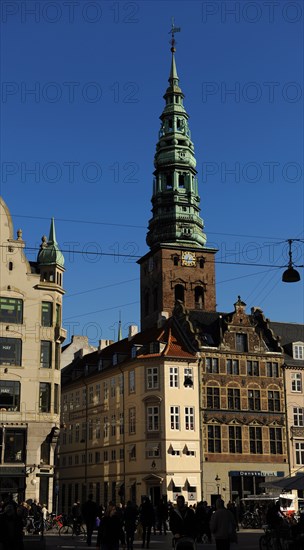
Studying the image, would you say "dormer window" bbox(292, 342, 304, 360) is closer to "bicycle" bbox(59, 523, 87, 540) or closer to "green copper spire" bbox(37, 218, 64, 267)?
"green copper spire" bbox(37, 218, 64, 267)

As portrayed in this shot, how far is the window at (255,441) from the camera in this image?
6806 cm

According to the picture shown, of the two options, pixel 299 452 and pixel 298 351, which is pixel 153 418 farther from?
pixel 298 351

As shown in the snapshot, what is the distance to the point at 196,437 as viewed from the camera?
2574 inches

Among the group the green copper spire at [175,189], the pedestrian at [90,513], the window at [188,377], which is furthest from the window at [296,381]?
the pedestrian at [90,513]

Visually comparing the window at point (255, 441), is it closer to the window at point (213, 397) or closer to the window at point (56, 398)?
the window at point (213, 397)

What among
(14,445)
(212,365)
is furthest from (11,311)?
(212,365)

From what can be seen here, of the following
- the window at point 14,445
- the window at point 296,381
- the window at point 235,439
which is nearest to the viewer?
the window at point 14,445

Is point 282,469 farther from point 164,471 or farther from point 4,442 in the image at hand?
point 4,442

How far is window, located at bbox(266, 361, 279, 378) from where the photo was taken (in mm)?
70881

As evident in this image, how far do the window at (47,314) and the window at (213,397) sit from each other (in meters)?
18.3

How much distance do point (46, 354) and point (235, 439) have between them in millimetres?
20801

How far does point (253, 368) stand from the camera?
2768 inches

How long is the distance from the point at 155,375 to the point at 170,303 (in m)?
21.4

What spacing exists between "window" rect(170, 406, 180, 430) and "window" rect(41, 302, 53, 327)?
15.2 m
